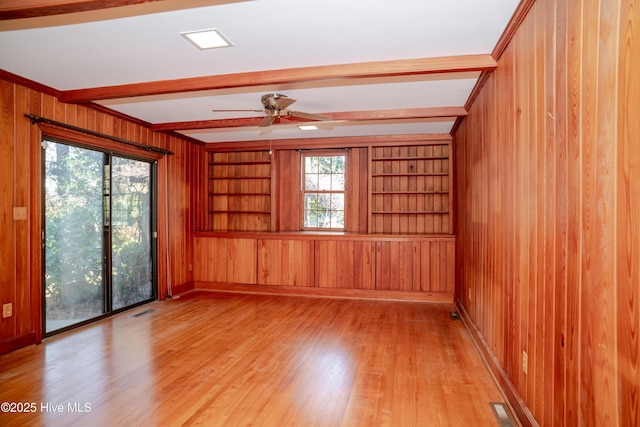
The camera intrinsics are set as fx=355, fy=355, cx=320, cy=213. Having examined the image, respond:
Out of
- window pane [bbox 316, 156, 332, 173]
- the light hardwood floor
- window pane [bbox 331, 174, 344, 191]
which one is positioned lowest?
the light hardwood floor

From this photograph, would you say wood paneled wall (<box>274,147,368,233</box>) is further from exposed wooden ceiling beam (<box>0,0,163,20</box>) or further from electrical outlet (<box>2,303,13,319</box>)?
exposed wooden ceiling beam (<box>0,0,163,20</box>)

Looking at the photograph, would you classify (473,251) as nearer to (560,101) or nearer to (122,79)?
(560,101)

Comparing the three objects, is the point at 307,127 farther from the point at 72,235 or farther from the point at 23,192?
→ the point at 23,192

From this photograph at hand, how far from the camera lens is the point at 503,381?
8.23 ft

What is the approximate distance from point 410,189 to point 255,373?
13.1ft

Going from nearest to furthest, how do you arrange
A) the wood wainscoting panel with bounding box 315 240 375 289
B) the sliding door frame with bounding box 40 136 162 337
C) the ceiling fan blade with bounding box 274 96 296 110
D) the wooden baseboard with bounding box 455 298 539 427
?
the wooden baseboard with bounding box 455 298 539 427 → the ceiling fan blade with bounding box 274 96 296 110 → the sliding door frame with bounding box 40 136 162 337 → the wood wainscoting panel with bounding box 315 240 375 289

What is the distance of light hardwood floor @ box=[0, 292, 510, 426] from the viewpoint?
225 centimetres

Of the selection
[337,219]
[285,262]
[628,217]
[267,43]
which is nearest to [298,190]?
[337,219]

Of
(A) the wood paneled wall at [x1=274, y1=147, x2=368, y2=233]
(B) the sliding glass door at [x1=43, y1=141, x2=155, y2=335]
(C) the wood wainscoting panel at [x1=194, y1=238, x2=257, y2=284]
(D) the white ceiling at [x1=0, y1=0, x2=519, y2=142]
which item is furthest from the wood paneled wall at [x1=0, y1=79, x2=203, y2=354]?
(A) the wood paneled wall at [x1=274, y1=147, x2=368, y2=233]

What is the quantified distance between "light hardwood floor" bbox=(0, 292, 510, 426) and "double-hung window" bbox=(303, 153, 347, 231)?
2132 mm

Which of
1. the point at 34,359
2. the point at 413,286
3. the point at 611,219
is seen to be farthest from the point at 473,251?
the point at 34,359

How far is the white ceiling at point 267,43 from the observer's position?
219cm

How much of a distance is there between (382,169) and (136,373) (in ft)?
14.8

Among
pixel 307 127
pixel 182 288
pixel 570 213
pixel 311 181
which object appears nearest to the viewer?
pixel 570 213
